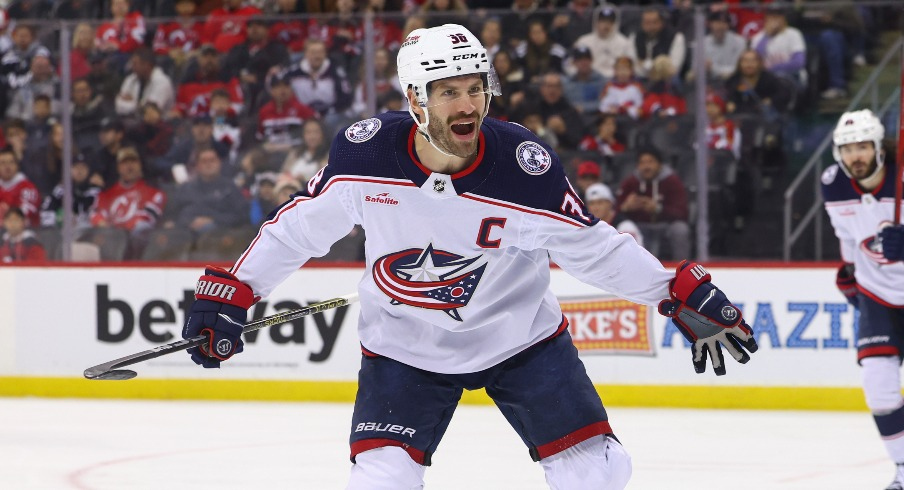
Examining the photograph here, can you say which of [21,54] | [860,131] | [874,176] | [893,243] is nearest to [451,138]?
[893,243]

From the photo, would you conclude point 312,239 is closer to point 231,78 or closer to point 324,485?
point 324,485

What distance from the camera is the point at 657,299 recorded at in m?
3.32

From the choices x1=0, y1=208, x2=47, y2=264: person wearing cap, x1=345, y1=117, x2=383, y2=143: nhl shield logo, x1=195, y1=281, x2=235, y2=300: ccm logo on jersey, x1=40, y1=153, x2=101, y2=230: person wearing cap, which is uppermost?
x1=345, y1=117, x2=383, y2=143: nhl shield logo

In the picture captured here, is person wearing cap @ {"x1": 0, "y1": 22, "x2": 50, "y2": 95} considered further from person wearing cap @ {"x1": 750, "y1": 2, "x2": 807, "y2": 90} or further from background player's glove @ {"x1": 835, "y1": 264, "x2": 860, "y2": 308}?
background player's glove @ {"x1": 835, "y1": 264, "x2": 860, "y2": 308}

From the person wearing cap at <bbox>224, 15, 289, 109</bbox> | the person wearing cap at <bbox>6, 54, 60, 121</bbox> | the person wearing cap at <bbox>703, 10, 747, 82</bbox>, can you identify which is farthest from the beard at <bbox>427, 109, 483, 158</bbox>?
the person wearing cap at <bbox>6, 54, 60, 121</bbox>

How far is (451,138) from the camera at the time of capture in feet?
10.4

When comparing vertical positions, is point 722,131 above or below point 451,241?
below

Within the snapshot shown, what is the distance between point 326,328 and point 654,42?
241 centimetres

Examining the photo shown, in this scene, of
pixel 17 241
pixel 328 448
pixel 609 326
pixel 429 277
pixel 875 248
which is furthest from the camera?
pixel 17 241

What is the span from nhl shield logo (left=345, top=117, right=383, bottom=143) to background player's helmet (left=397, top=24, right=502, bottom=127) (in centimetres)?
10

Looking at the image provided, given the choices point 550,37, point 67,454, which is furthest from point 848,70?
point 67,454

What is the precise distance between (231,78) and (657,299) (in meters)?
5.30

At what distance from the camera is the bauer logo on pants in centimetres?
762

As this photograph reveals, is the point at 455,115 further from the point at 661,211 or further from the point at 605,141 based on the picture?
the point at 605,141
